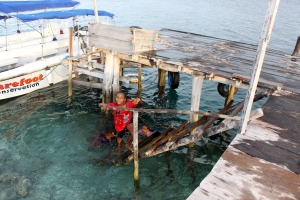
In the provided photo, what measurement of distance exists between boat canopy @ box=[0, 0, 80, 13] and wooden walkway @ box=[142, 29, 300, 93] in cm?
652

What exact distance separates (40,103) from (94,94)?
103 inches

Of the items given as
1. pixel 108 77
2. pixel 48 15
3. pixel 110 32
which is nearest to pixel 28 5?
pixel 48 15

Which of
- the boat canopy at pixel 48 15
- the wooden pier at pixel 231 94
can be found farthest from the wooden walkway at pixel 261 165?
the boat canopy at pixel 48 15

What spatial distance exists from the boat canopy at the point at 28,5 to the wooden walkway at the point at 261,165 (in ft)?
37.1

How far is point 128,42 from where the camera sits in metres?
8.62

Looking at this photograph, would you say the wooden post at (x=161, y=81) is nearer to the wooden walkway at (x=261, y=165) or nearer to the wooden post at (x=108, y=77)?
the wooden post at (x=108, y=77)

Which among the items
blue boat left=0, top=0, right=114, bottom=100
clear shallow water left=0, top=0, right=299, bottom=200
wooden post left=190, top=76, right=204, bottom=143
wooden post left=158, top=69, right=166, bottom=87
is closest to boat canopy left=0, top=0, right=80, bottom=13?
blue boat left=0, top=0, right=114, bottom=100

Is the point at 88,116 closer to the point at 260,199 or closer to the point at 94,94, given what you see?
the point at 94,94

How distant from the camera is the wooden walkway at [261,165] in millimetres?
3596

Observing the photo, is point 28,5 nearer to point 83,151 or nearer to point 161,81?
point 161,81

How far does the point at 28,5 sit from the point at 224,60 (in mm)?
10080

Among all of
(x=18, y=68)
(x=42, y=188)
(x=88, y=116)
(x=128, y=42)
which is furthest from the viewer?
(x=18, y=68)

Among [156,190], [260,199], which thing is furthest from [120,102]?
[260,199]

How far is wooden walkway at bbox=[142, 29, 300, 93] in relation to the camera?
7688 mm
